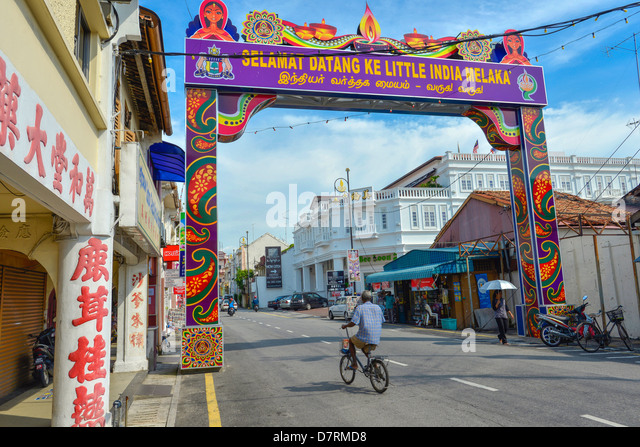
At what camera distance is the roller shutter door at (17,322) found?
877 centimetres

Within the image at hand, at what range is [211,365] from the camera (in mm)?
11844

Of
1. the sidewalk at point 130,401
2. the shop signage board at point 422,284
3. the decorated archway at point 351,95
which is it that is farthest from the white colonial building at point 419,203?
the sidewalk at point 130,401

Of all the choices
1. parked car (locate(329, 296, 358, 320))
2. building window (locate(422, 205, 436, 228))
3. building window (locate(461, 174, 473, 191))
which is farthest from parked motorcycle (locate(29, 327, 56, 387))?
building window (locate(461, 174, 473, 191))

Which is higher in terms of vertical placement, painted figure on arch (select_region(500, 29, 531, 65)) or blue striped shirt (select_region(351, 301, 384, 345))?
painted figure on arch (select_region(500, 29, 531, 65))

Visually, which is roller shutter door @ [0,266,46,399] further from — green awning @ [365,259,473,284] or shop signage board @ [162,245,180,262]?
green awning @ [365,259,473,284]

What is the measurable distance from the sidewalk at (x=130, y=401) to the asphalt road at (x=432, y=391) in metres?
0.35

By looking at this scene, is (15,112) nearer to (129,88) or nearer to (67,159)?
(67,159)

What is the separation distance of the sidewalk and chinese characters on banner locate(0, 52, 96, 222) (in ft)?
9.67

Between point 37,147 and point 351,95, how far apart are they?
1201 cm

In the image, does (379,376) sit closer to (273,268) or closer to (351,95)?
(351,95)

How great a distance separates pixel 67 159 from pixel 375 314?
557 cm

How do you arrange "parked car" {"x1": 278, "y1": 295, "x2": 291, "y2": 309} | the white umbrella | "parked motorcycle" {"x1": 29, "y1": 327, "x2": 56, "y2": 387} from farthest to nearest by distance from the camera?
"parked car" {"x1": 278, "y1": 295, "x2": 291, "y2": 309}, the white umbrella, "parked motorcycle" {"x1": 29, "y1": 327, "x2": 56, "y2": 387}

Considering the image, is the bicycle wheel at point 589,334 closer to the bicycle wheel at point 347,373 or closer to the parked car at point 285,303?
the bicycle wheel at point 347,373

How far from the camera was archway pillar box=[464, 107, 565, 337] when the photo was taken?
15852 mm
